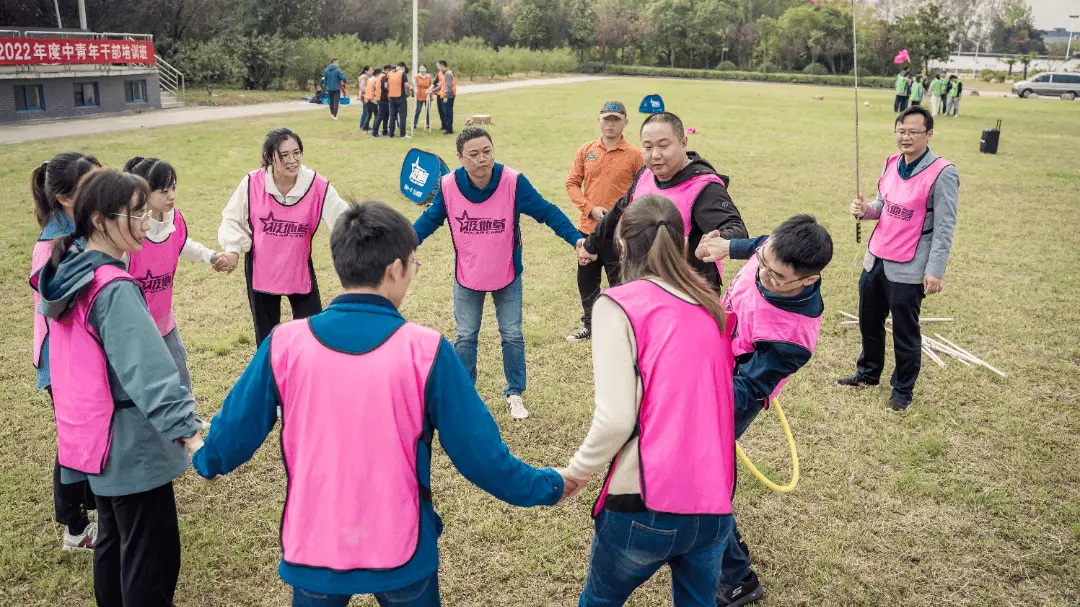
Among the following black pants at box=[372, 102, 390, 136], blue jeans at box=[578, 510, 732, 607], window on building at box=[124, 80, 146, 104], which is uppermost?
window on building at box=[124, 80, 146, 104]

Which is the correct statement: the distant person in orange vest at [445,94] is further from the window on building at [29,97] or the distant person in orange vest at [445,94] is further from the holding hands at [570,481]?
the holding hands at [570,481]

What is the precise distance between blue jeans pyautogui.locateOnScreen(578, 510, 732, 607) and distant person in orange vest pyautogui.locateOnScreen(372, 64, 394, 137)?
1936 cm

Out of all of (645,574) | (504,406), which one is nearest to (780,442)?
(504,406)

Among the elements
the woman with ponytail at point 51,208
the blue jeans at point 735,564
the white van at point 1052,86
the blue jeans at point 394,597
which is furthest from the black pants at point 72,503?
the white van at point 1052,86

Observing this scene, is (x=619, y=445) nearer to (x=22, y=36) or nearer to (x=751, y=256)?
(x=751, y=256)

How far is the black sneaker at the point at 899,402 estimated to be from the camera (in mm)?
6172

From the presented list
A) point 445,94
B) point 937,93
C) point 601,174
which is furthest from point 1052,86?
point 601,174

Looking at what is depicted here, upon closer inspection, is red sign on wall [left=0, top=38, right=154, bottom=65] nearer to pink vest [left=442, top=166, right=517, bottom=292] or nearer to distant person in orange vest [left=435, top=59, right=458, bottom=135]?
distant person in orange vest [left=435, top=59, right=458, bottom=135]

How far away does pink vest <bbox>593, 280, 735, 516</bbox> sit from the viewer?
2.48 meters

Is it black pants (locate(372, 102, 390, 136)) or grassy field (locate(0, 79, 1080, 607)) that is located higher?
black pants (locate(372, 102, 390, 136))

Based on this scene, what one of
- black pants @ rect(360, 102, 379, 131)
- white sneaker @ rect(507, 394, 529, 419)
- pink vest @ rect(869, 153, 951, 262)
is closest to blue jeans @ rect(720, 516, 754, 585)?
white sneaker @ rect(507, 394, 529, 419)

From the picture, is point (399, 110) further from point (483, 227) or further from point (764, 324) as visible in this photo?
point (764, 324)

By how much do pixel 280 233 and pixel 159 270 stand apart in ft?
2.82

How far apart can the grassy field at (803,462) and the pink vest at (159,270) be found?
110 centimetres
